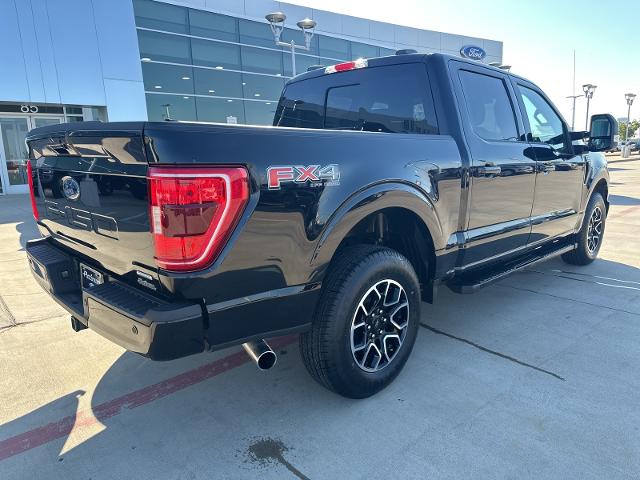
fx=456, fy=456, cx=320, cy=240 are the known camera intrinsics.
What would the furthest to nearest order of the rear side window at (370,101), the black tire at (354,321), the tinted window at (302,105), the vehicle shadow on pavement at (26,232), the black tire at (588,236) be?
1. the vehicle shadow on pavement at (26,232)
2. the black tire at (588,236)
3. the tinted window at (302,105)
4. the rear side window at (370,101)
5. the black tire at (354,321)

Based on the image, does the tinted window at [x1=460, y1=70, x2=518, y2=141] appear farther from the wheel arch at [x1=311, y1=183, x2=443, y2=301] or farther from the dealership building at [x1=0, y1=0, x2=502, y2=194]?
the dealership building at [x1=0, y1=0, x2=502, y2=194]

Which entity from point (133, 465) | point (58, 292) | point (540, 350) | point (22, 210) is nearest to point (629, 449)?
point (540, 350)

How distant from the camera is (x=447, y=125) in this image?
3.13m

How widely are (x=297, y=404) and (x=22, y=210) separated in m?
10.7

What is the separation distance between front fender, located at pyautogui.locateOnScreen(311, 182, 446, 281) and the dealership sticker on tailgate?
115cm

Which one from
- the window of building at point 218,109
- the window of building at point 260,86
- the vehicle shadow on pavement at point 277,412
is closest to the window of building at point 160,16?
the window of building at point 218,109

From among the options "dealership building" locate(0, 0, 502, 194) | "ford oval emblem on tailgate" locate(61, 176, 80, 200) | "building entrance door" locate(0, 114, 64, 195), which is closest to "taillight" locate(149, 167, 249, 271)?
"ford oval emblem on tailgate" locate(61, 176, 80, 200)

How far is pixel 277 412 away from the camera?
2.57m

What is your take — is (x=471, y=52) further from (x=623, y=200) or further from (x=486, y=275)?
(x=486, y=275)

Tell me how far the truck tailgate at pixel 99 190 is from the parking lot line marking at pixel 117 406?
0.87m

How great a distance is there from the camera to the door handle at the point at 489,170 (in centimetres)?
326

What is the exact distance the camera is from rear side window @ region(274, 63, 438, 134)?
323cm

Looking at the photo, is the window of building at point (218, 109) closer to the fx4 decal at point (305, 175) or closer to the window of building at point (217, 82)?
the window of building at point (217, 82)

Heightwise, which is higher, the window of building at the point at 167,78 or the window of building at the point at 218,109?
the window of building at the point at 167,78
